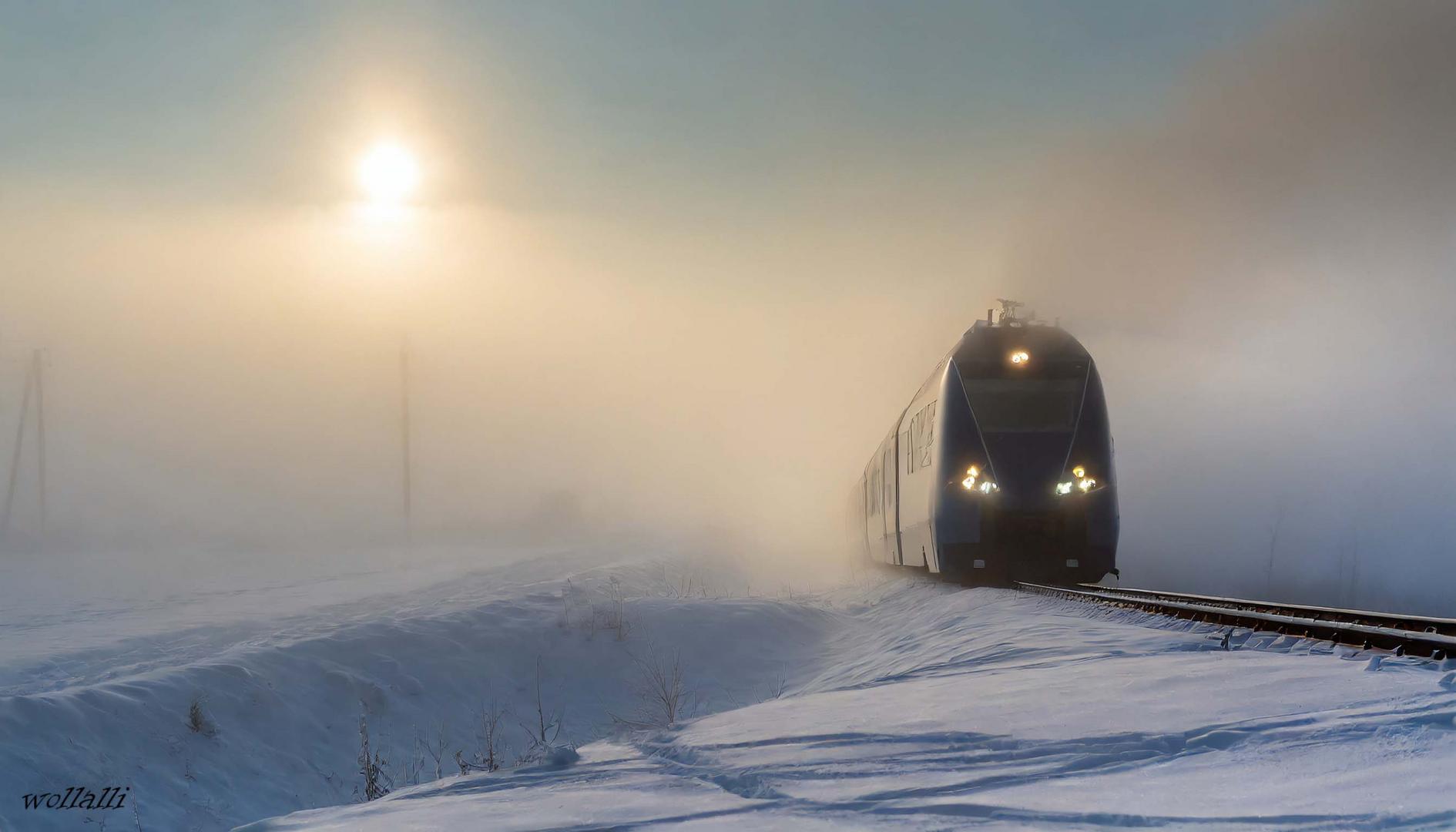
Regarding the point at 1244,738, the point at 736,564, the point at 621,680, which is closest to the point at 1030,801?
the point at 1244,738

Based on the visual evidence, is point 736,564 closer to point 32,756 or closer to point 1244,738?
point 32,756

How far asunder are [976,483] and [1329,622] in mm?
8022

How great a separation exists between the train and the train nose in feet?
0.04

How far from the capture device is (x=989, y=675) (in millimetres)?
6781

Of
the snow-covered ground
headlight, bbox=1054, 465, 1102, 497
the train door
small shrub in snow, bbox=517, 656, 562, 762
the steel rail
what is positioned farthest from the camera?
the train door

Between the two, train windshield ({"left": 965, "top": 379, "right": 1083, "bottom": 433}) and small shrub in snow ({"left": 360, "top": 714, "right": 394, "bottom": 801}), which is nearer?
small shrub in snow ({"left": 360, "top": 714, "right": 394, "bottom": 801})

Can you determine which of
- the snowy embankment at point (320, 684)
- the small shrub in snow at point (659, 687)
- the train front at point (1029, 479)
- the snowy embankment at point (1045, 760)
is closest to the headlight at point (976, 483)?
the train front at point (1029, 479)

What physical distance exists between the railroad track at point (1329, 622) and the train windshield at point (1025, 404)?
14.6 ft

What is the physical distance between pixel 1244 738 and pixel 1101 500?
1249 cm

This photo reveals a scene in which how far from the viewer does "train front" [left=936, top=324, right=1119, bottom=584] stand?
15797 mm

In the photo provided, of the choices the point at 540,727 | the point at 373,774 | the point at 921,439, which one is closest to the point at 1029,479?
the point at 921,439

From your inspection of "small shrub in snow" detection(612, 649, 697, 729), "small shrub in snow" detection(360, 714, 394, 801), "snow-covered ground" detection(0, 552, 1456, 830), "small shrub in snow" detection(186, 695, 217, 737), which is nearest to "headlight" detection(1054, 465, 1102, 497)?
"snow-covered ground" detection(0, 552, 1456, 830)

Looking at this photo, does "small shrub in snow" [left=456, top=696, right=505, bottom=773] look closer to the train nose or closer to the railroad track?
the railroad track

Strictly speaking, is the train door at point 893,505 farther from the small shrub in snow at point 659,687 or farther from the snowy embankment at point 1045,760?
the snowy embankment at point 1045,760
